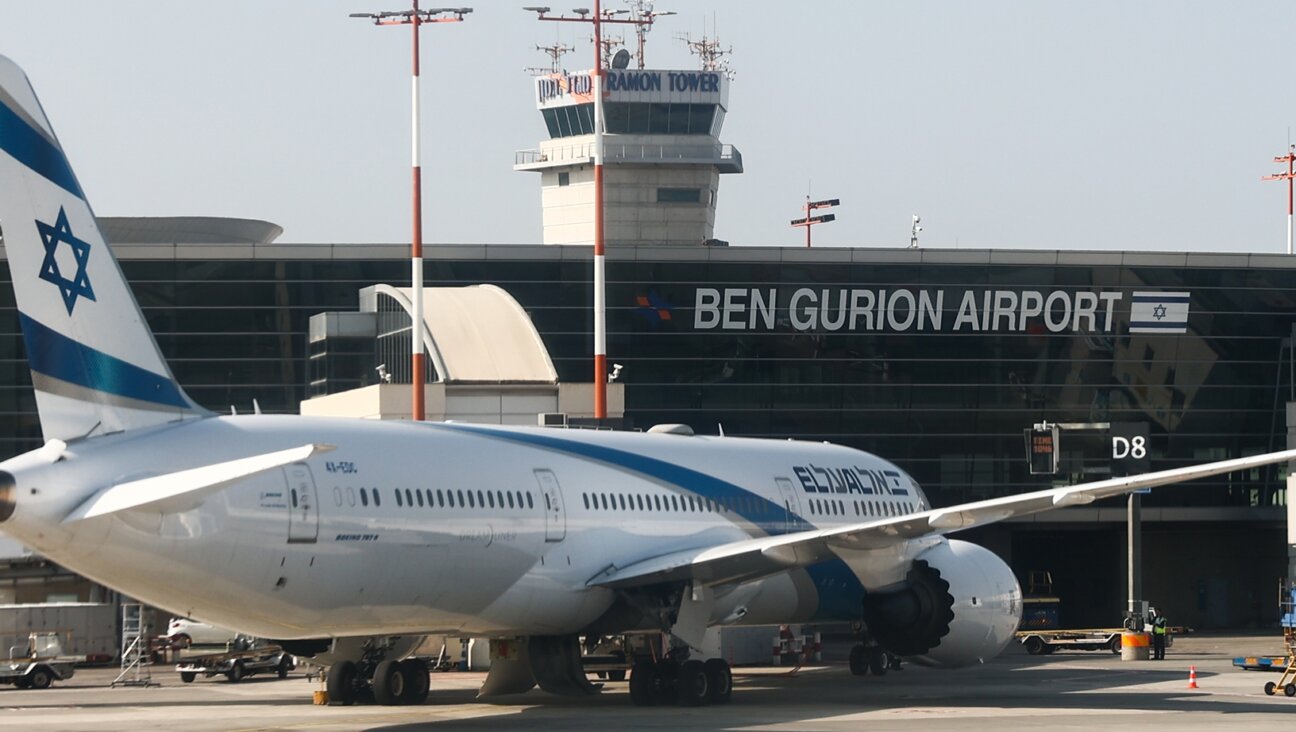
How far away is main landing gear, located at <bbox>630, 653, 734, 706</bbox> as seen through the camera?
26188 millimetres

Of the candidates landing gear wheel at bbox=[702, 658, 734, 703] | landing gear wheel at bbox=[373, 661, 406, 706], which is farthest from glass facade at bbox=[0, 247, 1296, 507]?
landing gear wheel at bbox=[702, 658, 734, 703]

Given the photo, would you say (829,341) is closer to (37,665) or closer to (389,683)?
(37,665)

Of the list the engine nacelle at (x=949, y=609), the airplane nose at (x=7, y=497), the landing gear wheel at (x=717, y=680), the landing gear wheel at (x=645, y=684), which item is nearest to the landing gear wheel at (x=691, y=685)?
the landing gear wheel at (x=717, y=680)

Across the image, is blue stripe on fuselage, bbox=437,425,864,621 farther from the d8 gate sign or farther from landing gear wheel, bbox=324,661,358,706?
the d8 gate sign

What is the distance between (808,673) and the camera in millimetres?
36094

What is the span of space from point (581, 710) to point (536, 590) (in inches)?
84.5

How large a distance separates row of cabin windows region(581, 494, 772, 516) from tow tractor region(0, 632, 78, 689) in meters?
15.7

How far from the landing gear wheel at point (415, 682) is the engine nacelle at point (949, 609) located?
22.9 ft

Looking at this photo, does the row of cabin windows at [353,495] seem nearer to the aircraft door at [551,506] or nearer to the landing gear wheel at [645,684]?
the aircraft door at [551,506]

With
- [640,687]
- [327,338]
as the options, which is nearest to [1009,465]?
[327,338]

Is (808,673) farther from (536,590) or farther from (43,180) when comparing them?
(43,180)

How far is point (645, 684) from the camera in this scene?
2655cm

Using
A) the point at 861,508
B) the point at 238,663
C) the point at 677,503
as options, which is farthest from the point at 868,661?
the point at 238,663

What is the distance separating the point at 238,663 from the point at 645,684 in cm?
1395
